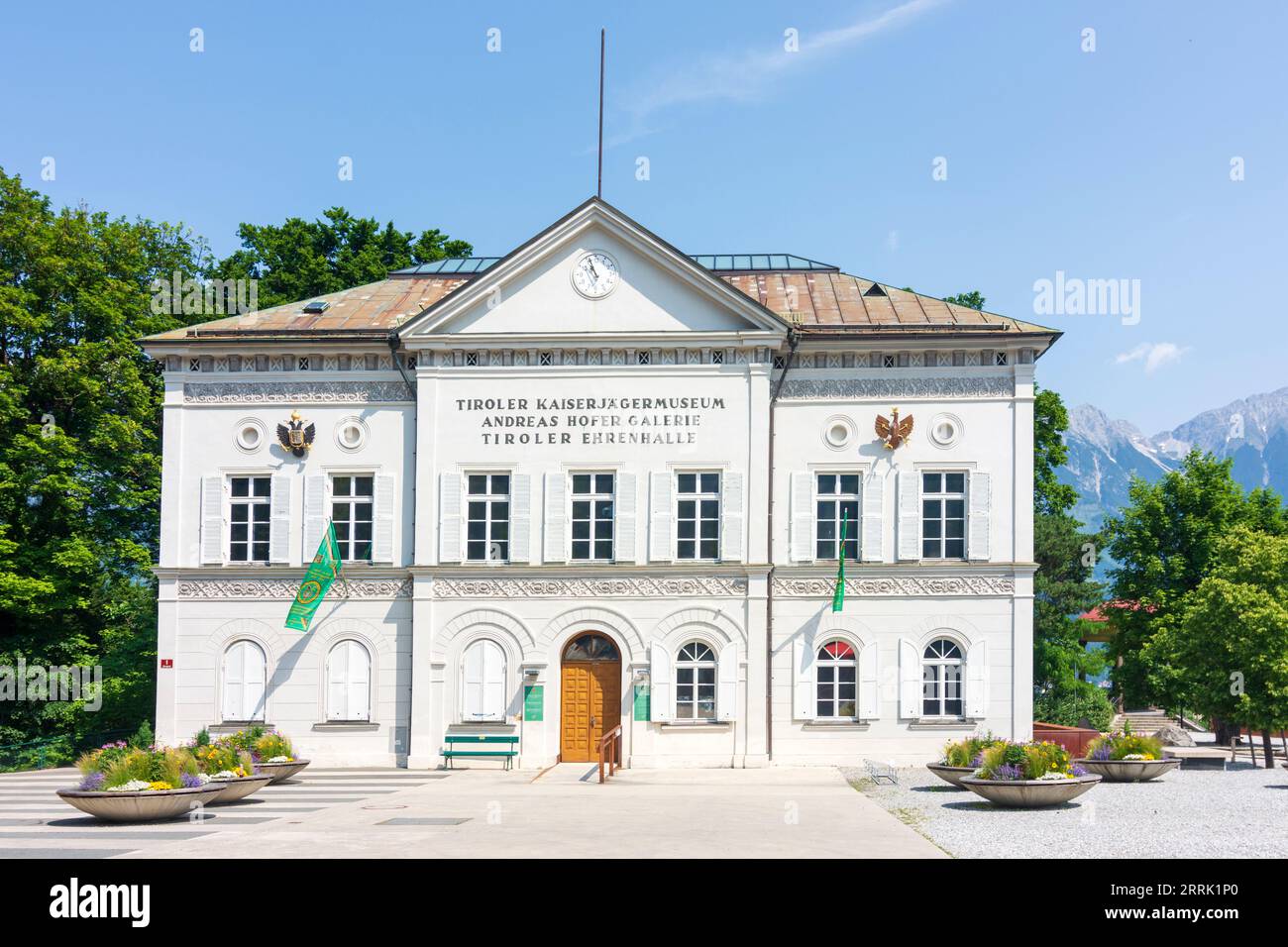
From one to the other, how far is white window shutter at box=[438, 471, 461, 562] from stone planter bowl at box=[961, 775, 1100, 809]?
13800 mm

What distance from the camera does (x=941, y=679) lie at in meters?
30.0

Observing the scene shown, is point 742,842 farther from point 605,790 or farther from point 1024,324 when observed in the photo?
point 1024,324

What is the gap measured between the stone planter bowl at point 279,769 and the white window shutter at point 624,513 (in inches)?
323

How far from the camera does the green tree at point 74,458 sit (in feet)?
115

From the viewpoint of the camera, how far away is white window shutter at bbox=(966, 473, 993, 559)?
3005 cm

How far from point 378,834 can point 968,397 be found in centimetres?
1777

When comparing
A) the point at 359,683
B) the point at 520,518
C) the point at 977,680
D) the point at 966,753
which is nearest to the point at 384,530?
the point at 520,518

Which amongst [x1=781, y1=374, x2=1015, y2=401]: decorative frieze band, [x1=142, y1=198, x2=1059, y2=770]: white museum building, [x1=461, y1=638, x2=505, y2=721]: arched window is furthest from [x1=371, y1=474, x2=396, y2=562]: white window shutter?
[x1=781, y1=374, x2=1015, y2=401]: decorative frieze band

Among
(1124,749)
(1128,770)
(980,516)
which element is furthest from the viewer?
(980,516)

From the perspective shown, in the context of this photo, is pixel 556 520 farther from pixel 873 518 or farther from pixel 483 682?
pixel 873 518

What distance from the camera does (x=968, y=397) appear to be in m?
30.4

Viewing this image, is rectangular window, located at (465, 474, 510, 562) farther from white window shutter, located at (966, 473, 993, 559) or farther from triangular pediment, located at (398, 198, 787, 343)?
white window shutter, located at (966, 473, 993, 559)

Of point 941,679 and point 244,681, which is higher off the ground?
point 941,679

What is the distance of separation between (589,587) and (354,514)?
19.0ft
